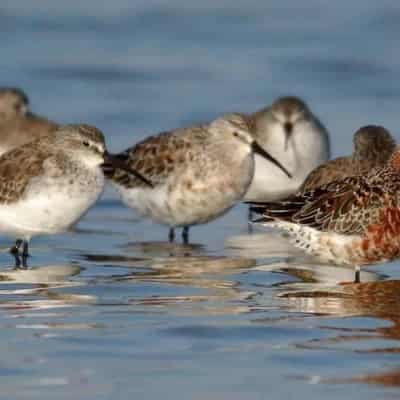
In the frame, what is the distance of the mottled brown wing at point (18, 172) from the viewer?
485 inches

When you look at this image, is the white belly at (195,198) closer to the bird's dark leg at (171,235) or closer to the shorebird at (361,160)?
the bird's dark leg at (171,235)

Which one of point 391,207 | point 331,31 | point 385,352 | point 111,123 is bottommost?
point 385,352

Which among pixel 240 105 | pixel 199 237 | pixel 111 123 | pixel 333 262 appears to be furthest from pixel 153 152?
pixel 240 105

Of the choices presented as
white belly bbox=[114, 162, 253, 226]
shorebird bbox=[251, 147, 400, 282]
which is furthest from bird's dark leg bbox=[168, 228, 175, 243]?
shorebird bbox=[251, 147, 400, 282]

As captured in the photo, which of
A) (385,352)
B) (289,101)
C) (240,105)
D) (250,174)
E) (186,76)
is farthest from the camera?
(186,76)

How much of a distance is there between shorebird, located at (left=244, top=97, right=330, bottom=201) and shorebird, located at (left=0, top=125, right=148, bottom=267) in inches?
172

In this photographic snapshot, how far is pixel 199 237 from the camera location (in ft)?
46.8

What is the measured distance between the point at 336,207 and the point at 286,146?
19.2ft

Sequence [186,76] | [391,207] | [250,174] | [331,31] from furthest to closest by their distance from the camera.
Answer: [331,31] < [186,76] < [250,174] < [391,207]

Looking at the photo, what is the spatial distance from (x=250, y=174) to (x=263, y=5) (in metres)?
11.7

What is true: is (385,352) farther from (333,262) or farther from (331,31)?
(331,31)

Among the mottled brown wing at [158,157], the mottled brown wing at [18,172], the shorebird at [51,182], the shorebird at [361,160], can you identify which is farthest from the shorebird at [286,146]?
the mottled brown wing at [18,172]

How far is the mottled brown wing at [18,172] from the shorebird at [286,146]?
4.66 meters

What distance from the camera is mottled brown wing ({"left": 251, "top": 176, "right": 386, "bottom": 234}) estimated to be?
11.4 metres
